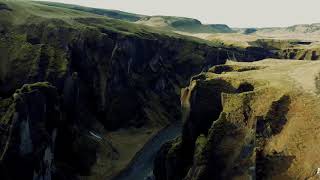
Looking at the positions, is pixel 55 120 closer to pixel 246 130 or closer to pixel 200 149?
pixel 200 149

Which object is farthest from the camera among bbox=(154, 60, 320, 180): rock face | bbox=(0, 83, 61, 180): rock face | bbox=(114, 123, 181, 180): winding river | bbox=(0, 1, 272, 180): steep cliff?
bbox=(114, 123, 181, 180): winding river

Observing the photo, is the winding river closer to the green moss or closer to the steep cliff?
the steep cliff

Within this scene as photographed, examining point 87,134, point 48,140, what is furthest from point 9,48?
point 48,140

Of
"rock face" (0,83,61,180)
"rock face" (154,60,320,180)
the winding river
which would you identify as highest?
"rock face" (154,60,320,180)

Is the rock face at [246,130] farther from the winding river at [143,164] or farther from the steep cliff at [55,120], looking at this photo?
the steep cliff at [55,120]

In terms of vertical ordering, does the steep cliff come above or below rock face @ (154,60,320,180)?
below

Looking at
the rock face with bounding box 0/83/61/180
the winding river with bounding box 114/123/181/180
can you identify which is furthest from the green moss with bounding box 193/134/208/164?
the rock face with bounding box 0/83/61/180

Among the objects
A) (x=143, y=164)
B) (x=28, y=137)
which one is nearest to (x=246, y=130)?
(x=28, y=137)

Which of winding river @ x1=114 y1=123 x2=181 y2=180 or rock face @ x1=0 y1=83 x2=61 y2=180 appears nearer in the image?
rock face @ x1=0 y1=83 x2=61 y2=180

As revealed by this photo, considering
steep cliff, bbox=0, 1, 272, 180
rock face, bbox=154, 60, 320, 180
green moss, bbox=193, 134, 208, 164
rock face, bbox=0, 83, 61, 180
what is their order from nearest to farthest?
1. rock face, bbox=154, 60, 320, 180
2. green moss, bbox=193, 134, 208, 164
3. rock face, bbox=0, 83, 61, 180
4. steep cliff, bbox=0, 1, 272, 180
